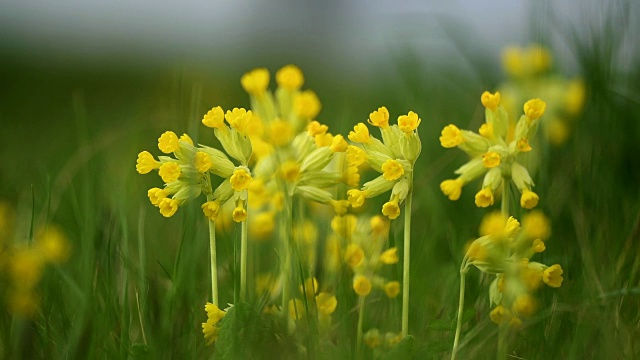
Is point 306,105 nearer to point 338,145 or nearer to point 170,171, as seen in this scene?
point 338,145

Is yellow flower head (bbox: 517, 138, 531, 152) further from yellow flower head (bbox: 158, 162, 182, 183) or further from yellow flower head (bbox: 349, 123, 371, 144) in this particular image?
yellow flower head (bbox: 158, 162, 182, 183)

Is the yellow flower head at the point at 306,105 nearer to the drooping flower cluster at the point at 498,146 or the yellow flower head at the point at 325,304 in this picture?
the drooping flower cluster at the point at 498,146

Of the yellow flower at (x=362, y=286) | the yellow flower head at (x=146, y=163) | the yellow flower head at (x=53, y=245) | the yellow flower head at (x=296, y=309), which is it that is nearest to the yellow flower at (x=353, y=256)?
the yellow flower at (x=362, y=286)

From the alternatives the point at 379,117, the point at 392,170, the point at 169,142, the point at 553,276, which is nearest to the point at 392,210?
the point at 392,170

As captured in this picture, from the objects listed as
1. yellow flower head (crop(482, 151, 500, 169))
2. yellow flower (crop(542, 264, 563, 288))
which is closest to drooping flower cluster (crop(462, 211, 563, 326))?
yellow flower (crop(542, 264, 563, 288))

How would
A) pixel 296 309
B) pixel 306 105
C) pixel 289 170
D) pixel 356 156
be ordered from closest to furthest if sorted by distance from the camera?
1. pixel 296 309
2. pixel 289 170
3. pixel 356 156
4. pixel 306 105
